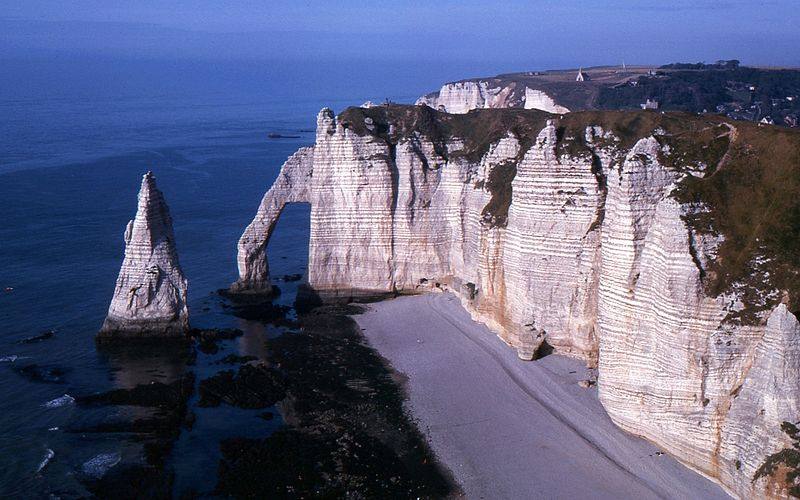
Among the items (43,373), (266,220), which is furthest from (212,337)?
(266,220)

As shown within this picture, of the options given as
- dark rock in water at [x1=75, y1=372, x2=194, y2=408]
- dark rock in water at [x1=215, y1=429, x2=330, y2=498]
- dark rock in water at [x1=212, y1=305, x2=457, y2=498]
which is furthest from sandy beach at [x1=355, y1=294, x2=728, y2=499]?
dark rock in water at [x1=75, y1=372, x2=194, y2=408]

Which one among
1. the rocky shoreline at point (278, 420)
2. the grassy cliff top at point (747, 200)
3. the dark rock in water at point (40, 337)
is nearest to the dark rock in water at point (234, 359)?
the rocky shoreline at point (278, 420)

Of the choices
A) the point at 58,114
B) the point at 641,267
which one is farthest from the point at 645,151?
the point at 58,114

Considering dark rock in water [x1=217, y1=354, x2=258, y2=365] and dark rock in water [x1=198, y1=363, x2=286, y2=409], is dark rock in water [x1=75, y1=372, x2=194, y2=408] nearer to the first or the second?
dark rock in water [x1=198, y1=363, x2=286, y2=409]

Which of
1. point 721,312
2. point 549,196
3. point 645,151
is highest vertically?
point 645,151

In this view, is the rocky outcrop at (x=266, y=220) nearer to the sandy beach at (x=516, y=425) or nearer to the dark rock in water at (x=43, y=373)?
the sandy beach at (x=516, y=425)

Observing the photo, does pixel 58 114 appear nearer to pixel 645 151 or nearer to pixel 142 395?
pixel 142 395
